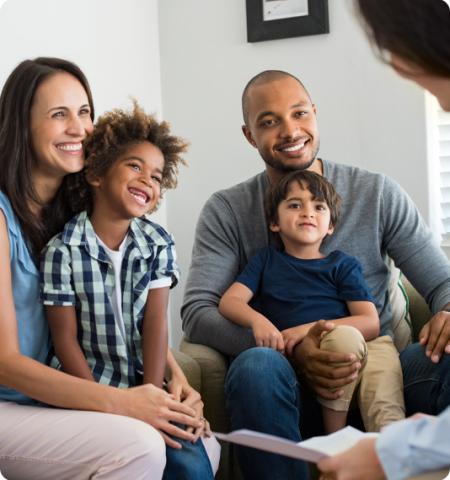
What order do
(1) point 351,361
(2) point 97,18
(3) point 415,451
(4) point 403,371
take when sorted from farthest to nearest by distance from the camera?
(2) point 97,18
(4) point 403,371
(1) point 351,361
(3) point 415,451

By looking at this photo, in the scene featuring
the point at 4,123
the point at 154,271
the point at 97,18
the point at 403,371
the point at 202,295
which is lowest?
the point at 403,371

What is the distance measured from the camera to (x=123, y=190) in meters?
1.85

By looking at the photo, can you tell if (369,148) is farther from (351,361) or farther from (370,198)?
(351,361)

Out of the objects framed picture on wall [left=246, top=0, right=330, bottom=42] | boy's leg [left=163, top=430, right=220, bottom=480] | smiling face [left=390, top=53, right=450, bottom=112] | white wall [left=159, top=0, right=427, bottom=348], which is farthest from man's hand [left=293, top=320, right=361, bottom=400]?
framed picture on wall [left=246, top=0, right=330, bottom=42]

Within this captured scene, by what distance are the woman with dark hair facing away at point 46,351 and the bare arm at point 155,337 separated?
0.12 meters

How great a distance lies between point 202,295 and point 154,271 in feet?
1.42

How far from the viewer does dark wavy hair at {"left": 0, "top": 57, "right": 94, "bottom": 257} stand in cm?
181

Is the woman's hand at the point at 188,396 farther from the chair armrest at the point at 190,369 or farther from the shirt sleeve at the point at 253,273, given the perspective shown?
the shirt sleeve at the point at 253,273

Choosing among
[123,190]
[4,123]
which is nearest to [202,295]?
[123,190]

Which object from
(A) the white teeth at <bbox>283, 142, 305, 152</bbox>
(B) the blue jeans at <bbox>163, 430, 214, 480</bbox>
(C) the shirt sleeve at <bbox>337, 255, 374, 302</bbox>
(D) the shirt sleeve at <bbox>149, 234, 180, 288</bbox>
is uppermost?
(A) the white teeth at <bbox>283, 142, 305, 152</bbox>

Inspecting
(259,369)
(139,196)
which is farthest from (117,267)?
(259,369)

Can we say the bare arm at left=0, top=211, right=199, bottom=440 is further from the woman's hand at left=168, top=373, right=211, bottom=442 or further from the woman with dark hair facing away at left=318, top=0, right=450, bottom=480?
the woman with dark hair facing away at left=318, top=0, right=450, bottom=480

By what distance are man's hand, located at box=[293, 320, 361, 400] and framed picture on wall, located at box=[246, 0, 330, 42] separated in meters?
1.50

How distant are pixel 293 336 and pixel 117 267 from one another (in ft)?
1.64
